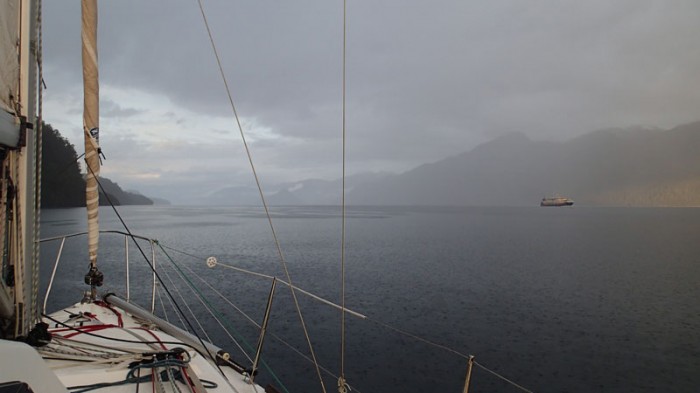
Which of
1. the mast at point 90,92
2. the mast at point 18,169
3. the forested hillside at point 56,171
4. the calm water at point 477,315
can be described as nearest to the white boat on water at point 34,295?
the mast at point 18,169

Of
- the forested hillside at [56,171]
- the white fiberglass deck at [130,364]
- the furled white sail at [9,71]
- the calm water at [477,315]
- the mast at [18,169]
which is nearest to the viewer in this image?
the furled white sail at [9,71]

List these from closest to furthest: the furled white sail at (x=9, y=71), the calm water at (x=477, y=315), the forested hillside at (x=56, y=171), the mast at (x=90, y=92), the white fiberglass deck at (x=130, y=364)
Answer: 1. the furled white sail at (x=9, y=71)
2. the white fiberglass deck at (x=130, y=364)
3. the mast at (x=90, y=92)
4. the calm water at (x=477, y=315)
5. the forested hillside at (x=56, y=171)

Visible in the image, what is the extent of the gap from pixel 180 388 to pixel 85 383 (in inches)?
33.8

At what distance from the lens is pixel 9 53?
3.34 m

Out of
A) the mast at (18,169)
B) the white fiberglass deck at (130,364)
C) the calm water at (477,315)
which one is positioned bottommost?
the calm water at (477,315)

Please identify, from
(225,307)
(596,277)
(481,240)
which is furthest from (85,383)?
(481,240)

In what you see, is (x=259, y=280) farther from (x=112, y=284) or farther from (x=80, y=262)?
(x=80, y=262)

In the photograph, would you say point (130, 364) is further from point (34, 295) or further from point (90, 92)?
point (90, 92)

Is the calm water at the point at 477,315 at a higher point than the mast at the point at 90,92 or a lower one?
lower

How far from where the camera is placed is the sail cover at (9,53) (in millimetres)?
3203

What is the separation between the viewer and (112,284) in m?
22.8

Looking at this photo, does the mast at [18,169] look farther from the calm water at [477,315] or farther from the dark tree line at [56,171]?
the dark tree line at [56,171]

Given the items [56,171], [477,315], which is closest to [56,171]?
[56,171]

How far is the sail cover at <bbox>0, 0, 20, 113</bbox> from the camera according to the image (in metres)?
3.20
